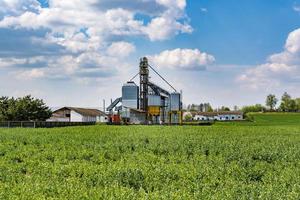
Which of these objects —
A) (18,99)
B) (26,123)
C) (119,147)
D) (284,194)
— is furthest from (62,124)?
(284,194)

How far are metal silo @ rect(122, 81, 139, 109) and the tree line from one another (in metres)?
14.9

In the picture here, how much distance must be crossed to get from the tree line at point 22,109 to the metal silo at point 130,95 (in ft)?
48.9

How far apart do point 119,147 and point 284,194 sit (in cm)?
1761

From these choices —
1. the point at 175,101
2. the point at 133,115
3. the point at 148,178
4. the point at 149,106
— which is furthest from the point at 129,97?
the point at 148,178

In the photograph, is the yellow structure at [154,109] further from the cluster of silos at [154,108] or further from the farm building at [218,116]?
the farm building at [218,116]

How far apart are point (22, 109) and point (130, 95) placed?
2053 cm

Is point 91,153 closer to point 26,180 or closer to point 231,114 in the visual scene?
point 26,180

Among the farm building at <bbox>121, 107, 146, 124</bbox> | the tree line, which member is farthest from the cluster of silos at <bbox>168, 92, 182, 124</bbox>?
the tree line

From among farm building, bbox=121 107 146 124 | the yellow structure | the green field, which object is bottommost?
the green field

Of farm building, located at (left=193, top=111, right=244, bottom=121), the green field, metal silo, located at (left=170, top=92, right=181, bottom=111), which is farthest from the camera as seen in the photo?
→ farm building, located at (left=193, top=111, right=244, bottom=121)

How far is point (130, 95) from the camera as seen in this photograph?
93938mm

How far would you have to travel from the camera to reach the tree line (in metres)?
84.6

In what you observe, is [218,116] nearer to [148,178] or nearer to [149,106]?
[149,106]

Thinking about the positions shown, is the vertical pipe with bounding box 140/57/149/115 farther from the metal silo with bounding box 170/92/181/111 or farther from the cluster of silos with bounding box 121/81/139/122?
the metal silo with bounding box 170/92/181/111
